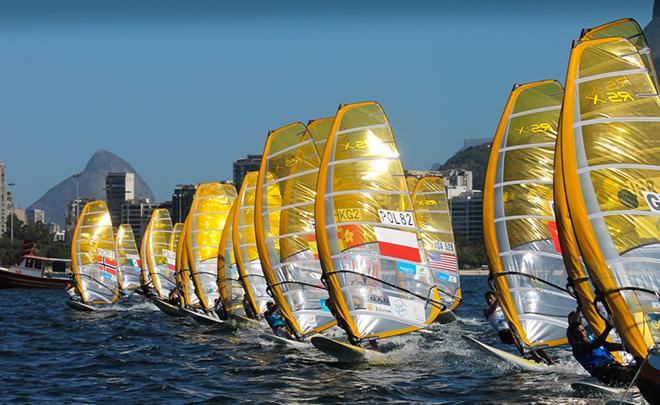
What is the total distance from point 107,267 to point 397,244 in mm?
24487

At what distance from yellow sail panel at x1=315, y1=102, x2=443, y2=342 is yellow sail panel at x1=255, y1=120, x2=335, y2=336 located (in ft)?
7.84

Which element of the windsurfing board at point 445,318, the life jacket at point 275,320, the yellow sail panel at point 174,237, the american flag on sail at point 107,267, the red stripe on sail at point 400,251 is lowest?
the windsurfing board at point 445,318

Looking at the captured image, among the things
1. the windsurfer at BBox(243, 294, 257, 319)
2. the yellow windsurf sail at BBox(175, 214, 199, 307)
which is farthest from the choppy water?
the yellow windsurf sail at BBox(175, 214, 199, 307)

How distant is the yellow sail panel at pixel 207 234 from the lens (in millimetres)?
34531

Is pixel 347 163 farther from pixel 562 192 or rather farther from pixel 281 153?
pixel 562 192

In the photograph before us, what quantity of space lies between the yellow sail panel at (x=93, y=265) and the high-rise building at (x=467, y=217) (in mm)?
137149

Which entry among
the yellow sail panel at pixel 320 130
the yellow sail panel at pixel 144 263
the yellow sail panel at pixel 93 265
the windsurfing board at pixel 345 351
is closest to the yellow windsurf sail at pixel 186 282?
the yellow sail panel at pixel 93 265

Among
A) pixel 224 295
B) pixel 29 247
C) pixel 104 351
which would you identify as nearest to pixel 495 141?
pixel 104 351

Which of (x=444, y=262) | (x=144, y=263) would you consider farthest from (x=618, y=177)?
(x=144, y=263)

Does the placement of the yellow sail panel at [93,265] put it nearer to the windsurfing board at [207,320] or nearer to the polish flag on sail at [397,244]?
the windsurfing board at [207,320]

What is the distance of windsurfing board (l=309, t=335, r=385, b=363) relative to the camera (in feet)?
64.7

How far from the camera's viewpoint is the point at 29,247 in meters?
77.0

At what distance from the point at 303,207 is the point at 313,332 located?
2942 mm

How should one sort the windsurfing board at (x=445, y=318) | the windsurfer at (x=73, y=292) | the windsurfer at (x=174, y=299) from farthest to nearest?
the windsurfer at (x=73, y=292) → the windsurfer at (x=174, y=299) → the windsurfing board at (x=445, y=318)
